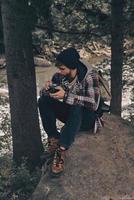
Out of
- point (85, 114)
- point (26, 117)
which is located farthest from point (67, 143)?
point (26, 117)

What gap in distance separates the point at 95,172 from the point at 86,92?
108 centimetres


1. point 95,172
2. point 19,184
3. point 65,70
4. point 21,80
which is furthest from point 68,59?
point 19,184

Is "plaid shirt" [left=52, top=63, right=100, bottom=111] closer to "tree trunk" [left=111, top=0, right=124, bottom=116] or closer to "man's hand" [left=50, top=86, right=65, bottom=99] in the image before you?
"man's hand" [left=50, top=86, right=65, bottom=99]

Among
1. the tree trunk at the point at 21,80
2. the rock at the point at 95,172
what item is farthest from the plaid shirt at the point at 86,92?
the tree trunk at the point at 21,80

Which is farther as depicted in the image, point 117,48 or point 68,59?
point 117,48

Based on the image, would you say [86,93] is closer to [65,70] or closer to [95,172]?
[65,70]

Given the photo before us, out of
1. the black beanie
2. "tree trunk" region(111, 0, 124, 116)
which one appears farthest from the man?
"tree trunk" region(111, 0, 124, 116)

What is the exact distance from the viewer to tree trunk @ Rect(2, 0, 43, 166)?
7.53 meters

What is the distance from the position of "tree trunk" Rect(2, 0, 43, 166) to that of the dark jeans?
3.91 ft

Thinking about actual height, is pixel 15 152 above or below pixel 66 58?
below

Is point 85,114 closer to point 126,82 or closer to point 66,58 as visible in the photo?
point 66,58

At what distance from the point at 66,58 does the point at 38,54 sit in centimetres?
2417

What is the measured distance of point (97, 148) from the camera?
6.78 meters

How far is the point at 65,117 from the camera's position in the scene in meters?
6.70
